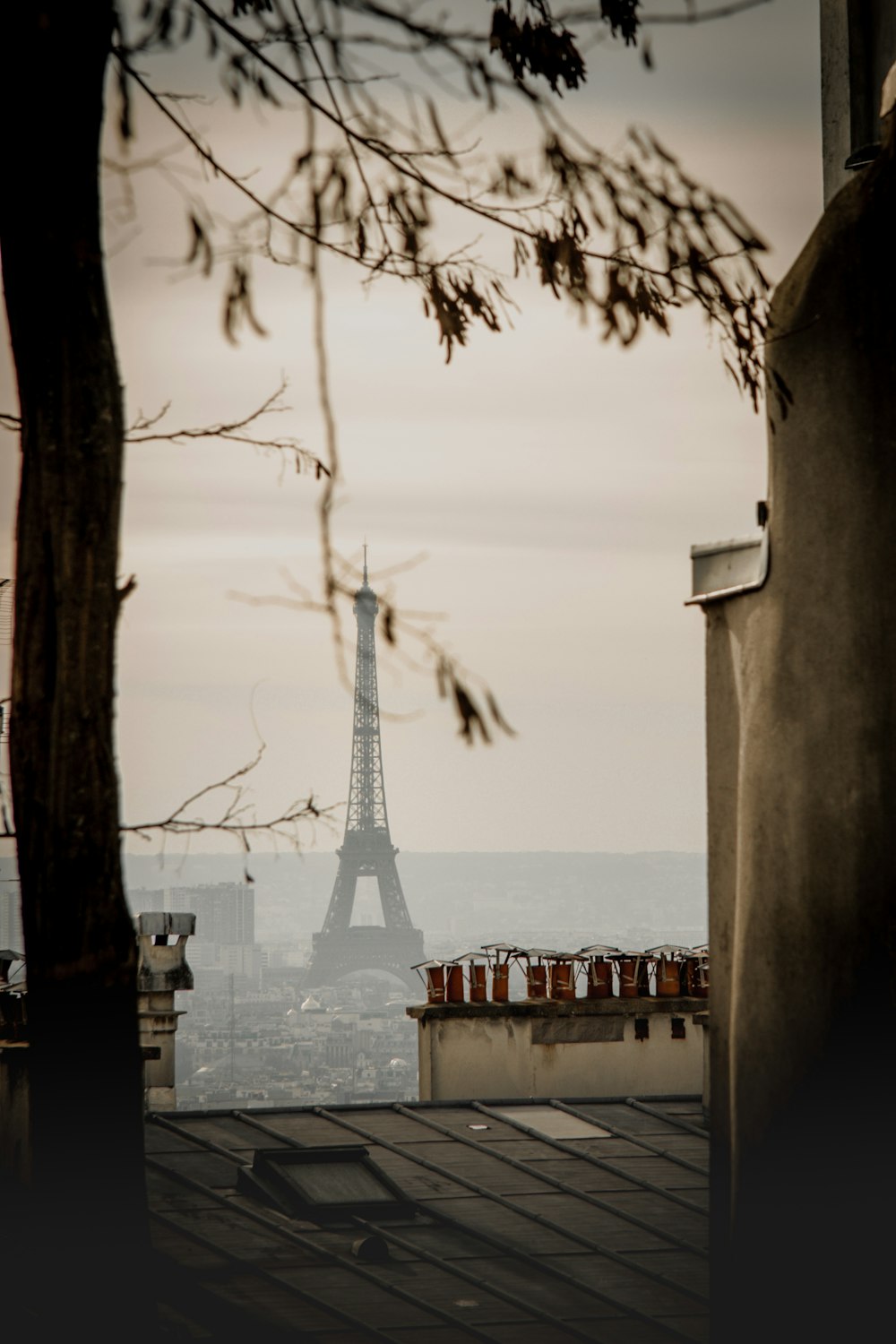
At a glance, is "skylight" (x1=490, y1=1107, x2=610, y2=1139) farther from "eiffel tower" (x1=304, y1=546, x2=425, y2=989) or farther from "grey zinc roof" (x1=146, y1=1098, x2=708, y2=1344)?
"eiffel tower" (x1=304, y1=546, x2=425, y2=989)

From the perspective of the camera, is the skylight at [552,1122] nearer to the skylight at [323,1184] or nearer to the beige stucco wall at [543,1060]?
the beige stucco wall at [543,1060]

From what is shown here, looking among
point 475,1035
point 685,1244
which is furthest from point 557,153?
point 475,1035

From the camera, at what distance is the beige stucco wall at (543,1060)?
15938 mm

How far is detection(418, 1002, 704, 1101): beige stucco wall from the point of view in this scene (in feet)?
52.3

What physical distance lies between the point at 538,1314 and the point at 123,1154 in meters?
6.15

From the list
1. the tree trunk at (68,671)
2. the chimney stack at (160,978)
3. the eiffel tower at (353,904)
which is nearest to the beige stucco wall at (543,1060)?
the chimney stack at (160,978)

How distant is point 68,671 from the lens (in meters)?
5.05

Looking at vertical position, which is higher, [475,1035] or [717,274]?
[717,274]

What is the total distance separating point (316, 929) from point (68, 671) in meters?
96.9

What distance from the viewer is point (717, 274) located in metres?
5.92

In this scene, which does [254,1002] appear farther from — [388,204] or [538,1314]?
[388,204]

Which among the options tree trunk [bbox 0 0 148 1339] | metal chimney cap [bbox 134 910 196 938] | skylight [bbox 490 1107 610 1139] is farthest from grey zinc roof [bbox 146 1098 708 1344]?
tree trunk [bbox 0 0 148 1339]

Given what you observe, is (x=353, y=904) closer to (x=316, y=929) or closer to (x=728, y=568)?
(x=316, y=929)

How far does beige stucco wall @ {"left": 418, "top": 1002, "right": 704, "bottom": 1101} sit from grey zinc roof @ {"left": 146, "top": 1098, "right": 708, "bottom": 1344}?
0.78m
